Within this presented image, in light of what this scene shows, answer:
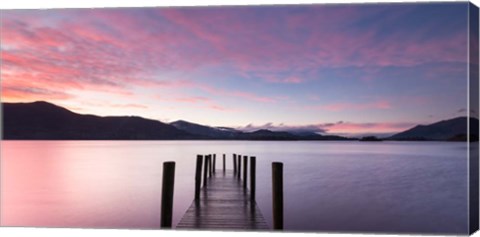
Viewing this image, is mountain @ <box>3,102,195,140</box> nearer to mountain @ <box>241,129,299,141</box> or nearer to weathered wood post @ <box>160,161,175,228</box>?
mountain @ <box>241,129,299,141</box>

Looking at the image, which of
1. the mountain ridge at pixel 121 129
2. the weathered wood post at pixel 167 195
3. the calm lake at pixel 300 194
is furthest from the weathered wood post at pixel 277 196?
the mountain ridge at pixel 121 129

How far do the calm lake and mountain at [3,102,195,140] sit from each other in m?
0.26

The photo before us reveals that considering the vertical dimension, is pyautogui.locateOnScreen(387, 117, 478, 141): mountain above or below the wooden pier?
above

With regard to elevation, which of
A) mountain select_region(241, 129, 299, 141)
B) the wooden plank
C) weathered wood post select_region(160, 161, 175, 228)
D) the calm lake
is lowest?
the calm lake

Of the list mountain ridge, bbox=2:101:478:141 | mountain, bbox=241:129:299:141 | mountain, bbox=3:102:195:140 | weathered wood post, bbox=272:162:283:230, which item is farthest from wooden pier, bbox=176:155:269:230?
mountain, bbox=3:102:195:140

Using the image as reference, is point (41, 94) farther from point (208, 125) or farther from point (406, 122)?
point (406, 122)

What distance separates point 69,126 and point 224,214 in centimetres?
303

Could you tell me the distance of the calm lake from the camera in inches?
351

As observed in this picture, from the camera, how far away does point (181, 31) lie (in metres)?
7.30

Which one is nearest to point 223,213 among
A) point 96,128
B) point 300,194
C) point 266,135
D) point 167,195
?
point 167,195

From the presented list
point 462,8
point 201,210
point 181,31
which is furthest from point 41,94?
point 462,8

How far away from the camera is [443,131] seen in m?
6.41

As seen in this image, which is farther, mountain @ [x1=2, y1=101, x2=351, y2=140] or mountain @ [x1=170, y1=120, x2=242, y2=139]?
mountain @ [x1=170, y1=120, x2=242, y2=139]

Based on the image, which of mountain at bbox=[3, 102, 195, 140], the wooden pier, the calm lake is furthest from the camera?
the calm lake
